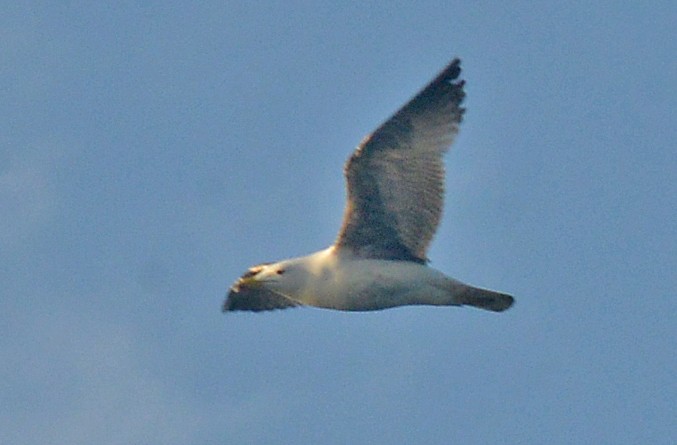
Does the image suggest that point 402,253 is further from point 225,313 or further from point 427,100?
point 225,313

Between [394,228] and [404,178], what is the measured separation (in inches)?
25.9

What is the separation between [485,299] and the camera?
65.6 feet

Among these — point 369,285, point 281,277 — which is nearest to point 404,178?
point 369,285

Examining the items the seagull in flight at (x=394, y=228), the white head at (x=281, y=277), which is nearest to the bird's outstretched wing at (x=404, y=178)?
the seagull in flight at (x=394, y=228)

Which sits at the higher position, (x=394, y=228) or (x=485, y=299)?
(x=394, y=228)

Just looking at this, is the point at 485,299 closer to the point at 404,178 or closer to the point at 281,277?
the point at 404,178

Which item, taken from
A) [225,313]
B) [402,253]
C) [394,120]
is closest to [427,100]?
[394,120]

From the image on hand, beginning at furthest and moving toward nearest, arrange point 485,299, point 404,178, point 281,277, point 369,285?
point 281,277, point 485,299, point 404,178, point 369,285

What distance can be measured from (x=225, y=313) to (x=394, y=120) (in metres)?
4.33

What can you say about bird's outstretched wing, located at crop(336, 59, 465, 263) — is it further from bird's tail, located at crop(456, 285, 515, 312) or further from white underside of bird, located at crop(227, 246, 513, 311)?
bird's tail, located at crop(456, 285, 515, 312)

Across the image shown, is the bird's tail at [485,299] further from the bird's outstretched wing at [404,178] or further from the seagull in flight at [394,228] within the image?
the bird's outstretched wing at [404,178]

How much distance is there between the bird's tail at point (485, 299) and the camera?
65.1 feet

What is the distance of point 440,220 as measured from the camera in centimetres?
2014

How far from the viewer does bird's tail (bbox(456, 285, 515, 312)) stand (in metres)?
19.8
